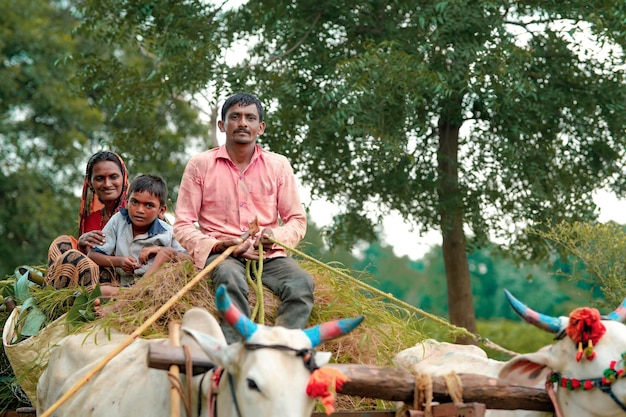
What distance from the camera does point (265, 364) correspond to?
390 cm

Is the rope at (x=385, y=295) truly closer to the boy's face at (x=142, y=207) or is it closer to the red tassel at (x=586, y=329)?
the red tassel at (x=586, y=329)

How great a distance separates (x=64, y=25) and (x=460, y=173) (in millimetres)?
15729

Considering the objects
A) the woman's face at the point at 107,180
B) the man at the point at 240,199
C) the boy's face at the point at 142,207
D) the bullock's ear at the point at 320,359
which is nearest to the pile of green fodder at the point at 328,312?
the man at the point at 240,199

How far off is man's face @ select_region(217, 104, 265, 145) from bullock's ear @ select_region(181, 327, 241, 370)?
6.34 feet

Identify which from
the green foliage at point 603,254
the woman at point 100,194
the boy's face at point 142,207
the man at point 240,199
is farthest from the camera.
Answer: the green foliage at point 603,254

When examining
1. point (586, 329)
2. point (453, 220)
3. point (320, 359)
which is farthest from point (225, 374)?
point (453, 220)

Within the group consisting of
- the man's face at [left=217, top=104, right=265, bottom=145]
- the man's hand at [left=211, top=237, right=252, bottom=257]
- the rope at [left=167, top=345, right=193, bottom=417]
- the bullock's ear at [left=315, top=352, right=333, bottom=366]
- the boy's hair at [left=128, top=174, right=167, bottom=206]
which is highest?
the man's face at [left=217, top=104, right=265, bottom=145]

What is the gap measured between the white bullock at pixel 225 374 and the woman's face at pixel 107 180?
77.0 inches

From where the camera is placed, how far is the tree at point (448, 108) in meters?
9.84

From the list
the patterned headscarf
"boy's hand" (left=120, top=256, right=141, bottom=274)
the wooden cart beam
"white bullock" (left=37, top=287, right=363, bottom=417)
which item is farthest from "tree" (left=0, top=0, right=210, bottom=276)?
the wooden cart beam

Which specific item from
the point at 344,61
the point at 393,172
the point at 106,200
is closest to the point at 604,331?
the point at 106,200

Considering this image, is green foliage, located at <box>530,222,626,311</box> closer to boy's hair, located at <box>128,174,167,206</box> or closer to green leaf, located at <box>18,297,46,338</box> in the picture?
boy's hair, located at <box>128,174,167,206</box>

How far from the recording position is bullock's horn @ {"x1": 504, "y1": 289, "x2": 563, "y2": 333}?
4660mm

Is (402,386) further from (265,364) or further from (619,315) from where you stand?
(619,315)
